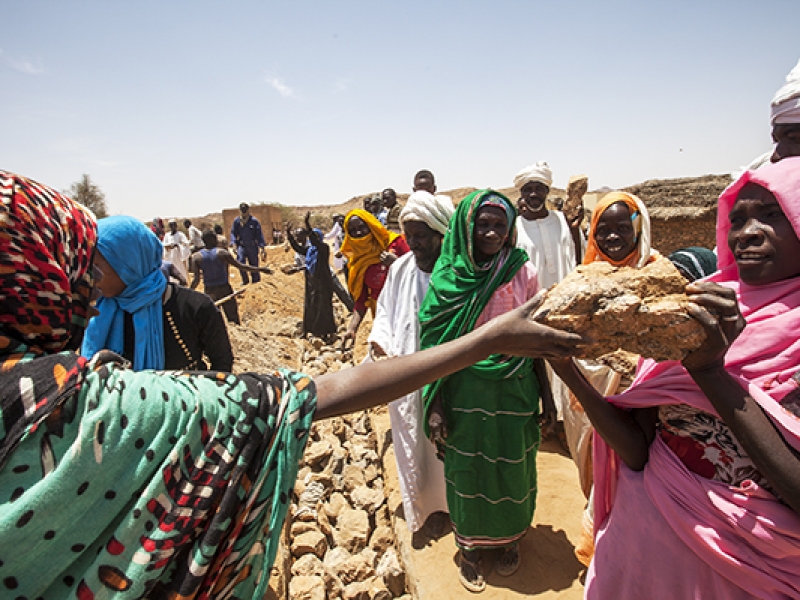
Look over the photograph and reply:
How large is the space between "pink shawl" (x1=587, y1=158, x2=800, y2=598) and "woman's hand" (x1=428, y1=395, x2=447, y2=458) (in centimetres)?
124

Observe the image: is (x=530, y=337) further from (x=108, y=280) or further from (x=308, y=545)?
(x=308, y=545)

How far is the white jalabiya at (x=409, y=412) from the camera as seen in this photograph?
300 cm

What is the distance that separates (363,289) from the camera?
19.2 feet

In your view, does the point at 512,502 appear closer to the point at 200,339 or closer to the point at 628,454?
the point at 628,454

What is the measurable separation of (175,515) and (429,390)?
1.73 m

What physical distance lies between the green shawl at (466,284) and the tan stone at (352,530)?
1.38m

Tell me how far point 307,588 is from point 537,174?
4145mm

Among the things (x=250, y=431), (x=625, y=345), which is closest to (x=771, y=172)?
(x=625, y=345)

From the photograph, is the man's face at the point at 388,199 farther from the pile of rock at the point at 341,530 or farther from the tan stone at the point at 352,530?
the tan stone at the point at 352,530

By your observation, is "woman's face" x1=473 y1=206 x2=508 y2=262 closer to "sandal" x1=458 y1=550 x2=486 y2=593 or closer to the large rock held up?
the large rock held up

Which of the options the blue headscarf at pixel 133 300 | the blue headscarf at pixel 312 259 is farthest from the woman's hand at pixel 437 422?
the blue headscarf at pixel 312 259

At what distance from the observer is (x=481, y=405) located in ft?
8.18

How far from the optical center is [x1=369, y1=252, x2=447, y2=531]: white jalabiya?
3.00 metres

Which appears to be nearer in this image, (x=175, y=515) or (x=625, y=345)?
(x=175, y=515)
